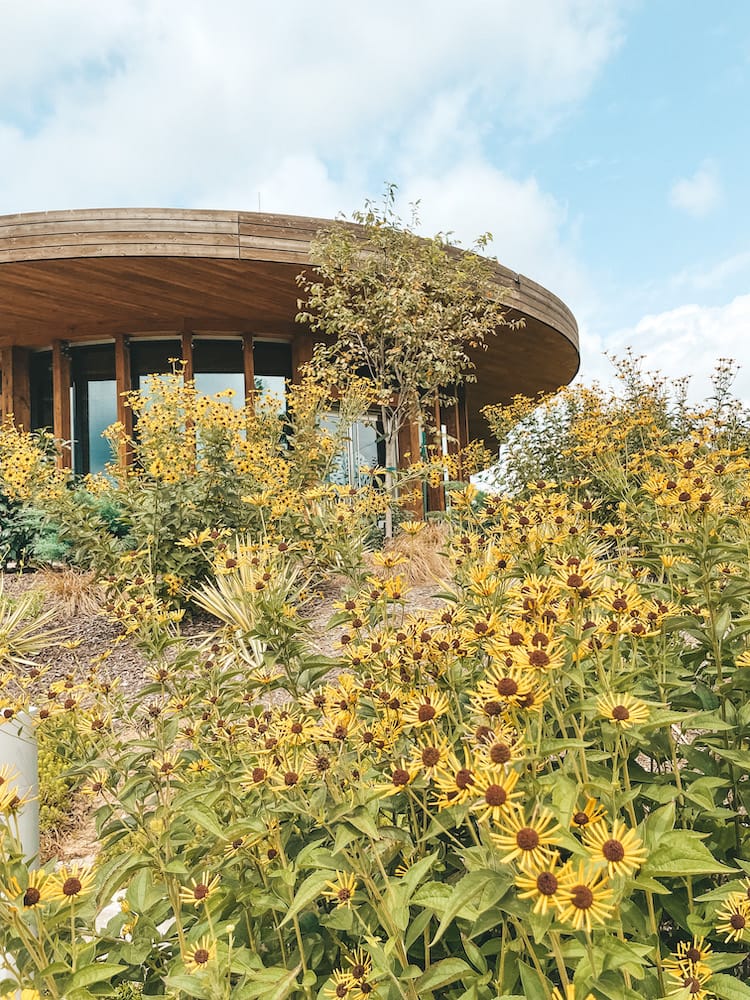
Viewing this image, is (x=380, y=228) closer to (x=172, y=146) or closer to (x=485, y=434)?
(x=172, y=146)

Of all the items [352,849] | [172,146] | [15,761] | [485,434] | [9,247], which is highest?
[172,146]

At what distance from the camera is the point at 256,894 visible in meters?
1.11

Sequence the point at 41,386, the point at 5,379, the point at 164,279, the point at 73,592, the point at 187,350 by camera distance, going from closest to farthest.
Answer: the point at 73,592 < the point at 164,279 < the point at 187,350 < the point at 5,379 < the point at 41,386

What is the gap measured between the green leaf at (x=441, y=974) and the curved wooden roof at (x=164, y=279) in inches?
294

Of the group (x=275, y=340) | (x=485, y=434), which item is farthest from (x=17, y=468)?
(x=485, y=434)

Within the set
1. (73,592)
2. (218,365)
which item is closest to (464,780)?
(73,592)

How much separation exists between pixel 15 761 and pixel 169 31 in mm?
6811

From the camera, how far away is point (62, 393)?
10.2 meters

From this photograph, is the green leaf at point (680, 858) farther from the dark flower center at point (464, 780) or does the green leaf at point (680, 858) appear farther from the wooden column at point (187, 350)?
the wooden column at point (187, 350)

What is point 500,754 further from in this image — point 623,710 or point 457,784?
point 623,710

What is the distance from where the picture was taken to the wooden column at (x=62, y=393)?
10.1 metres

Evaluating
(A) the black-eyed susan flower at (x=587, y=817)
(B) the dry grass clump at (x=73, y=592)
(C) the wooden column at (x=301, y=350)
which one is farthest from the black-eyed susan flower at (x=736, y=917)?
(C) the wooden column at (x=301, y=350)

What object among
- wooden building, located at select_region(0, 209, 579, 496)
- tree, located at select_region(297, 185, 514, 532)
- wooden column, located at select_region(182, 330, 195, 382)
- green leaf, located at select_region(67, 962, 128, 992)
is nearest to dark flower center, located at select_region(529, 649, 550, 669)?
green leaf, located at select_region(67, 962, 128, 992)

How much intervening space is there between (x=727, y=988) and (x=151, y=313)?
32.0ft
